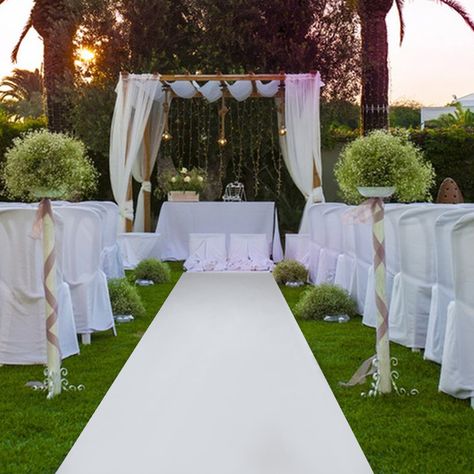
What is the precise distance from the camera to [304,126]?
1020cm

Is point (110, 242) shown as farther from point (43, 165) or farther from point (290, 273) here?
point (43, 165)

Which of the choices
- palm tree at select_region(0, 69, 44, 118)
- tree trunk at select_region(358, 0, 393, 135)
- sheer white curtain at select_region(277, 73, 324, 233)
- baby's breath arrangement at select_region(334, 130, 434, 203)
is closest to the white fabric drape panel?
sheer white curtain at select_region(277, 73, 324, 233)

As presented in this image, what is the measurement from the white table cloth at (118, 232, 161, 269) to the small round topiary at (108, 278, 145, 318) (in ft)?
12.4

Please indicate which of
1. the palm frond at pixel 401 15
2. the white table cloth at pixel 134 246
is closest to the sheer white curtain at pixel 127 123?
the white table cloth at pixel 134 246

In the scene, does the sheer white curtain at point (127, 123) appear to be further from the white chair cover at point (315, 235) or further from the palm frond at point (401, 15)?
the palm frond at point (401, 15)

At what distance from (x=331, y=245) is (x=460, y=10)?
8.60m

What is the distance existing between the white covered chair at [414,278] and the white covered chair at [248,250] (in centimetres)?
523

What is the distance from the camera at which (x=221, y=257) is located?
33.7 feet

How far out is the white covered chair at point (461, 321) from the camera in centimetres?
339

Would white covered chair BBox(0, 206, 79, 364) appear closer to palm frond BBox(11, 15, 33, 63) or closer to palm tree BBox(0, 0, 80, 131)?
palm tree BBox(0, 0, 80, 131)

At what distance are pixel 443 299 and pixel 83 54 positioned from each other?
35.3ft

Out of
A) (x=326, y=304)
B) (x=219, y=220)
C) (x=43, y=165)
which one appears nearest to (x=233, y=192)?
(x=219, y=220)

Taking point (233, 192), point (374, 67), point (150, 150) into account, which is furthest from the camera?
point (374, 67)

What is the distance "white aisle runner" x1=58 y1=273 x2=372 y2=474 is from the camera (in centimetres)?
277
